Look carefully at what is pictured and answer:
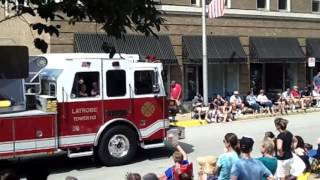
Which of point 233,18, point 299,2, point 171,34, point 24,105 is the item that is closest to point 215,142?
point 24,105

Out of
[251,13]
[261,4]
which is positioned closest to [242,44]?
[251,13]

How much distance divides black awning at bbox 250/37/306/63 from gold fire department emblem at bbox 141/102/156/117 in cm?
1596

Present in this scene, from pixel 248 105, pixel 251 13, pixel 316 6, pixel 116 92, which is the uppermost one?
pixel 316 6

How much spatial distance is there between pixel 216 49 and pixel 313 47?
25.7 ft

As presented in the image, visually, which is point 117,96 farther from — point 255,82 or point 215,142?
point 255,82

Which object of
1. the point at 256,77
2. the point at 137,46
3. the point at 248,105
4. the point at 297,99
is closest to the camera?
the point at 137,46

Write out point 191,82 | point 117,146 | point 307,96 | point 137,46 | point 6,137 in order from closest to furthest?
point 6,137
point 117,146
point 137,46
point 191,82
point 307,96

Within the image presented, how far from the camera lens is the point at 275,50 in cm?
2997

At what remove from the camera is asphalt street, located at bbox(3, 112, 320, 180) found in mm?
12914

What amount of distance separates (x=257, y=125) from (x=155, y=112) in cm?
845

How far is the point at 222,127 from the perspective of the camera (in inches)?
826

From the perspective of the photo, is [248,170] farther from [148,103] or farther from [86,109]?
[148,103]

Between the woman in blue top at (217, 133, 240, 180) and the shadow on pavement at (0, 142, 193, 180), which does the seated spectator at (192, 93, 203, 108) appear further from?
the woman in blue top at (217, 133, 240, 180)

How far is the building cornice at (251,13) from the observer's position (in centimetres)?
2581
